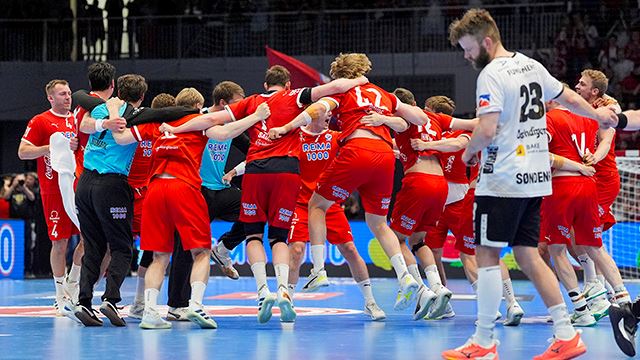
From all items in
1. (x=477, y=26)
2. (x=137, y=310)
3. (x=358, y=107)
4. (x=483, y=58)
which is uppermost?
(x=477, y=26)

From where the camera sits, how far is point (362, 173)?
9016mm

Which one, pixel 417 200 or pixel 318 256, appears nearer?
pixel 318 256

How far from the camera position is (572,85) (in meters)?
20.3

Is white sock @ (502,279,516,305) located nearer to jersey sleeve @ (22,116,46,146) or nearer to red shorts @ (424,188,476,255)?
red shorts @ (424,188,476,255)

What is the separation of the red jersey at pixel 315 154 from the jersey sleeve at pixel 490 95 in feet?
11.8

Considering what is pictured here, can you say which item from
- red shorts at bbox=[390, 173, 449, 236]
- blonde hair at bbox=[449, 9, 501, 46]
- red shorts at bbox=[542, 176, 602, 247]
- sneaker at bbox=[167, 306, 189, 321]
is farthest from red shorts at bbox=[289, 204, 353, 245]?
blonde hair at bbox=[449, 9, 501, 46]

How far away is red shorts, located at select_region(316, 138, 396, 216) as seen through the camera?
899 centimetres

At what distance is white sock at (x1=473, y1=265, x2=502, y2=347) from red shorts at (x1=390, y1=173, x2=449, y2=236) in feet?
10.0

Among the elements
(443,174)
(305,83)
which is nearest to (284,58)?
(305,83)

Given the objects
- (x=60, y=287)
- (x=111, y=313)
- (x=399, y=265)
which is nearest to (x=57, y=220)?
(x=60, y=287)

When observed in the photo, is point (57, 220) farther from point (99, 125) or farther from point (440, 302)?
point (440, 302)

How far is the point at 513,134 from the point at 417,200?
3215 millimetres

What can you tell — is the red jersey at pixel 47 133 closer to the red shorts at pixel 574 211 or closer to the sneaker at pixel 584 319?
the red shorts at pixel 574 211

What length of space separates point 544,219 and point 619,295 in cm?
96
